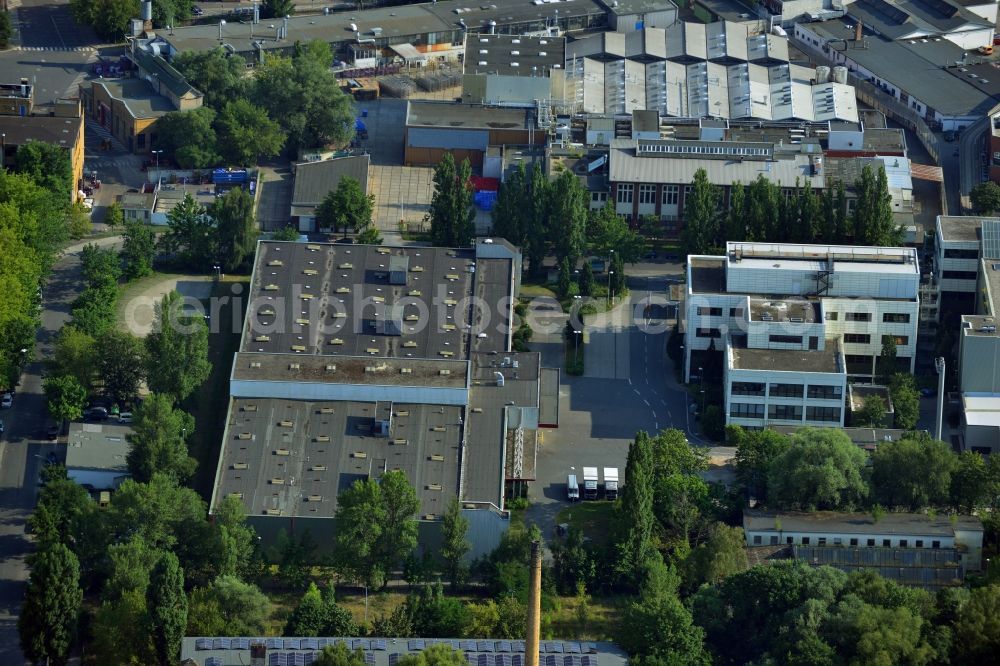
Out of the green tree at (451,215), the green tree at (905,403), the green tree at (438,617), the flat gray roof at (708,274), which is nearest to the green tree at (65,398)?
the green tree at (438,617)

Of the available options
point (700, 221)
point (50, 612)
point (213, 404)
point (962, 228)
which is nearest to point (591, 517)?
point (213, 404)

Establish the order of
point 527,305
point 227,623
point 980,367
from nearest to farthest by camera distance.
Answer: point 227,623
point 980,367
point 527,305

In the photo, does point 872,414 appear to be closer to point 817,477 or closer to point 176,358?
point 817,477

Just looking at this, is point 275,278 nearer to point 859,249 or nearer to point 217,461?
point 217,461

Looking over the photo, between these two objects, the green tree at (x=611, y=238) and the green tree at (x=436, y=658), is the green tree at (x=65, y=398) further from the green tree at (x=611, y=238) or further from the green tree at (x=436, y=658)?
the green tree at (x=611, y=238)

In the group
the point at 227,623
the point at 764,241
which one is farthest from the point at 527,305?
the point at 227,623
